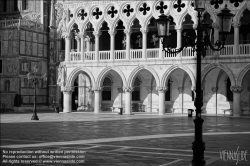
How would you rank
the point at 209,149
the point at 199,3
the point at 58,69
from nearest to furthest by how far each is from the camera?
the point at 199,3
the point at 209,149
the point at 58,69

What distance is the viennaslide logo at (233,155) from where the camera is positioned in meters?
12.7

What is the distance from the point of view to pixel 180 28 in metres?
37.8

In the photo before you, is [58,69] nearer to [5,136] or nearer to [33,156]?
[5,136]

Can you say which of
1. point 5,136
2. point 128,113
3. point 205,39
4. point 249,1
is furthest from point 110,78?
point 205,39

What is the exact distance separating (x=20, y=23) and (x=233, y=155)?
37.9m

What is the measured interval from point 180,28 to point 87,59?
975cm

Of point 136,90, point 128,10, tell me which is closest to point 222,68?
point 128,10

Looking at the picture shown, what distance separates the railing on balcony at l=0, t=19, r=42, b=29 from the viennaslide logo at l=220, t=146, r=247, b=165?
36960 mm

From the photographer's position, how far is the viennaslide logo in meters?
12.7

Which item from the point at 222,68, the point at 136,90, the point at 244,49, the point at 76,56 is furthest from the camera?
the point at 136,90

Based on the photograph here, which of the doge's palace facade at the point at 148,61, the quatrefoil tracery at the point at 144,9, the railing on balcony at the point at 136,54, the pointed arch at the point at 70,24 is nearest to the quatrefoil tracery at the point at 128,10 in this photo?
the doge's palace facade at the point at 148,61

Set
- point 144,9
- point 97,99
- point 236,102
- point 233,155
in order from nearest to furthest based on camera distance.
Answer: point 233,155
point 236,102
point 144,9
point 97,99

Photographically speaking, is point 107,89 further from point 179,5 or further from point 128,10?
A: point 179,5

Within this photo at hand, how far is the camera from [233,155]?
1335 cm
